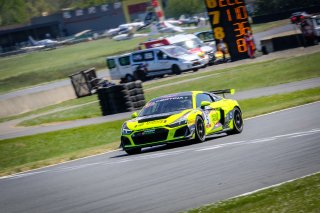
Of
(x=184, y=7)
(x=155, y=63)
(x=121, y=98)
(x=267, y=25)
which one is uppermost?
(x=121, y=98)

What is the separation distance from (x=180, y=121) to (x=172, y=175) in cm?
392

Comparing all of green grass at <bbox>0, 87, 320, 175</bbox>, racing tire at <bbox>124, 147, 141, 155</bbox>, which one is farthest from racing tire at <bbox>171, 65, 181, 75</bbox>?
racing tire at <bbox>124, 147, 141, 155</bbox>

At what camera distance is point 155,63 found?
4603cm

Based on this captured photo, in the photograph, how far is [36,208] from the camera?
10.1m

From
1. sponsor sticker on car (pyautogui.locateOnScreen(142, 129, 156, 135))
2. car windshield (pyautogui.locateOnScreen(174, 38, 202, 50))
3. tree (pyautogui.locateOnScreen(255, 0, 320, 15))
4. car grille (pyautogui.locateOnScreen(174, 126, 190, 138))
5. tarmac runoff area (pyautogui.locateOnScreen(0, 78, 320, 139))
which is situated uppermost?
sponsor sticker on car (pyautogui.locateOnScreen(142, 129, 156, 135))

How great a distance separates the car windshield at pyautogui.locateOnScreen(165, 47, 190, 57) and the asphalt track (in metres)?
29.0

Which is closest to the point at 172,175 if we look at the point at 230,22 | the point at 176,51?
the point at 230,22

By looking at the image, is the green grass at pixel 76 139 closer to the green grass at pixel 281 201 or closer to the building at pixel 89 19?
the green grass at pixel 281 201

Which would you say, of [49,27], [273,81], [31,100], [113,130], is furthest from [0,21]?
[113,130]

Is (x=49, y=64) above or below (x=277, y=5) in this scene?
above

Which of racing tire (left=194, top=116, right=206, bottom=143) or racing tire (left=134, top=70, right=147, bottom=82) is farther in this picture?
racing tire (left=134, top=70, right=147, bottom=82)

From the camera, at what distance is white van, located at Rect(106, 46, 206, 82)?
149 ft

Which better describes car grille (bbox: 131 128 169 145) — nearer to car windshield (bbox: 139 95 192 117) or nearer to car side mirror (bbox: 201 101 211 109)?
car windshield (bbox: 139 95 192 117)

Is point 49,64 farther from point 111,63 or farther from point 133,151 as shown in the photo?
point 133,151
